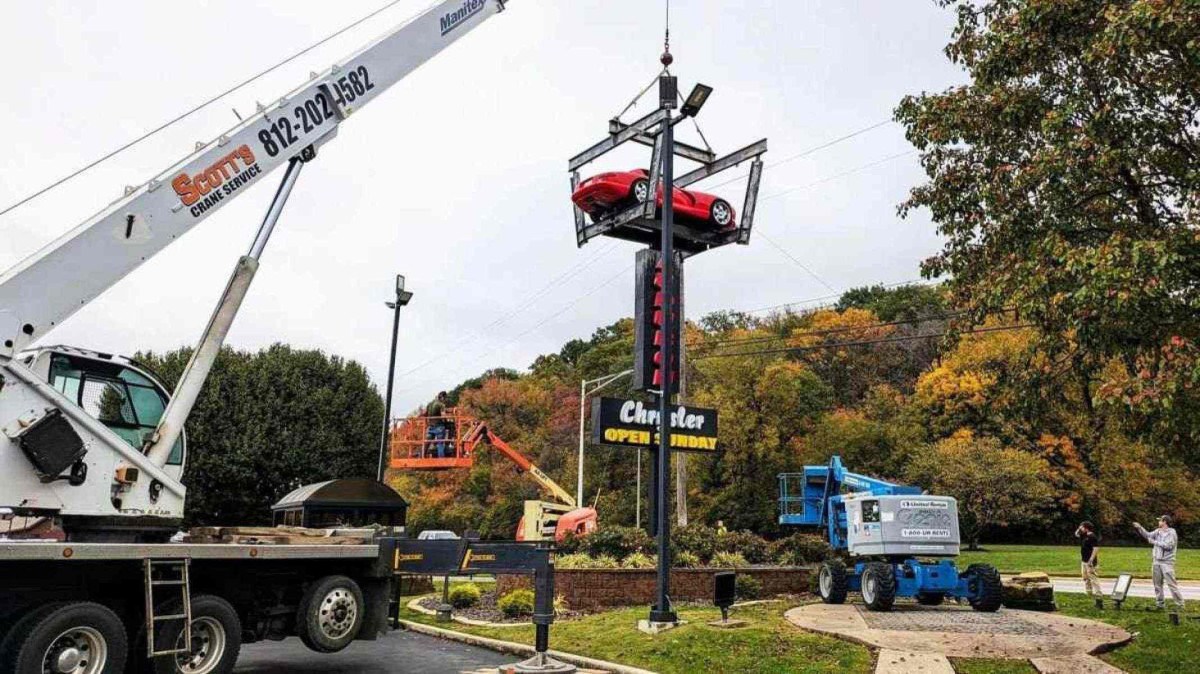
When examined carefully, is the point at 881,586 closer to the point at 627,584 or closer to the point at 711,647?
the point at 627,584

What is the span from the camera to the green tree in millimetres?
31094

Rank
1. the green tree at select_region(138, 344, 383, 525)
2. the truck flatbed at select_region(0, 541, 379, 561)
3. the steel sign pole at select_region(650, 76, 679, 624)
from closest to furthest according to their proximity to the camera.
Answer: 1. the truck flatbed at select_region(0, 541, 379, 561)
2. the steel sign pole at select_region(650, 76, 679, 624)
3. the green tree at select_region(138, 344, 383, 525)

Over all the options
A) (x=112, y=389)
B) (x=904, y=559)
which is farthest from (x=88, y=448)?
(x=904, y=559)

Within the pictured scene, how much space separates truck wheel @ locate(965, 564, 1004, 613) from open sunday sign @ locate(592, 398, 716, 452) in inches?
207

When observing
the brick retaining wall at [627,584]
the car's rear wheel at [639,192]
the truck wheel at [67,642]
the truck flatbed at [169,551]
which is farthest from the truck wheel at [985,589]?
the truck wheel at [67,642]

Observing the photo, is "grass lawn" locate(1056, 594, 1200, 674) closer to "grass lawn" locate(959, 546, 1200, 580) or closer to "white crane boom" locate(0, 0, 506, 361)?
"grass lawn" locate(959, 546, 1200, 580)

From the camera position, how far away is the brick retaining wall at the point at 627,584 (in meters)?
16.4

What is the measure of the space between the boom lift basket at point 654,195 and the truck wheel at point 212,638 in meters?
10.3

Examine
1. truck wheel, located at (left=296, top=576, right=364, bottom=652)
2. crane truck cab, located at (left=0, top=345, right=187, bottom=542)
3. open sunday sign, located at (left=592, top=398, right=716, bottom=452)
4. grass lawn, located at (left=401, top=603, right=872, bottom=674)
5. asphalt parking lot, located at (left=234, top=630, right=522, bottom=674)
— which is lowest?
asphalt parking lot, located at (left=234, top=630, right=522, bottom=674)

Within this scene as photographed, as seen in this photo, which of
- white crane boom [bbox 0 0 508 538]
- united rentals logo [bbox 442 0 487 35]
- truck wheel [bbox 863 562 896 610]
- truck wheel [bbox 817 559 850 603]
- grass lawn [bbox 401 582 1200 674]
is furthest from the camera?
truck wheel [bbox 817 559 850 603]

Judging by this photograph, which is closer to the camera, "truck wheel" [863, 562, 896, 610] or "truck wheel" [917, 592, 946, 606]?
"truck wheel" [863, 562, 896, 610]

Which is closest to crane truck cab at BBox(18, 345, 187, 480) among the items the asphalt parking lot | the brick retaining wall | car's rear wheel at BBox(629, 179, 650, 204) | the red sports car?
the asphalt parking lot

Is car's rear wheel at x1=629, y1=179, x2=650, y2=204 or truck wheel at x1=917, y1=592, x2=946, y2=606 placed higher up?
car's rear wheel at x1=629, y1=179, x2=650, y2=204

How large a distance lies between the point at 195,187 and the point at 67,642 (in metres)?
5.15
